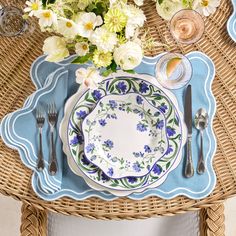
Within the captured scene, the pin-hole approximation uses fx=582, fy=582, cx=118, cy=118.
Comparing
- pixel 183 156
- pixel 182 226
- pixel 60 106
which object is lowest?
pixel 182 226

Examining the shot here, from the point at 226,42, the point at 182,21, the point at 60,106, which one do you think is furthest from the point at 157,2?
the point at 60,106

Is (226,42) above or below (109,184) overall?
above

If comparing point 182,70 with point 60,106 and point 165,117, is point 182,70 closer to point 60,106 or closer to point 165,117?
point 165,117

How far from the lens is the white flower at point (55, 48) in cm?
133

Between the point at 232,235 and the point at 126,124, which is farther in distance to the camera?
the point at 232,235

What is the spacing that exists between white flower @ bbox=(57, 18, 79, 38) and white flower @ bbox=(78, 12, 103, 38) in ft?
0.05

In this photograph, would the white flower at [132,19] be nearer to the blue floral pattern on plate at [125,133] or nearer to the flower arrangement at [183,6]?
the flower arrangement at [183,6]

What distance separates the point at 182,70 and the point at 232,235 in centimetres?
100

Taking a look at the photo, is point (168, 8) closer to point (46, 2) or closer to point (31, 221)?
point (46, 2)

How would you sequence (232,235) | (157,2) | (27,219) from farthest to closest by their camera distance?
(232,235) → (27,219) → (157,2)

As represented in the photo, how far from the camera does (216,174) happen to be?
57.2 inches

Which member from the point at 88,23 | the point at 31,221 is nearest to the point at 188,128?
the point at 88,23

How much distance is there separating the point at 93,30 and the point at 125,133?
0.29 m

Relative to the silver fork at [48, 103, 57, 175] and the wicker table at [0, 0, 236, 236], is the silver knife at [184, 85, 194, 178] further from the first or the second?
the silver fork at [48, 103, 57, 175]
